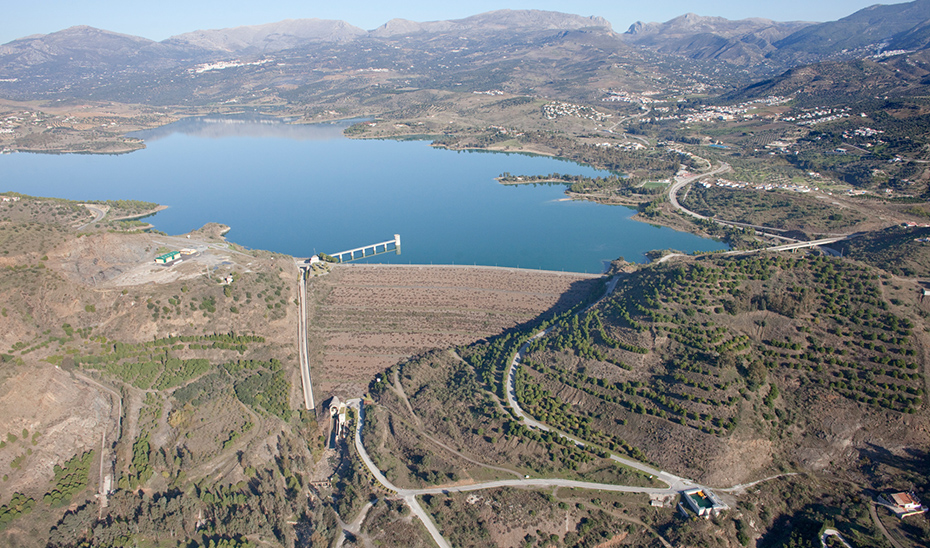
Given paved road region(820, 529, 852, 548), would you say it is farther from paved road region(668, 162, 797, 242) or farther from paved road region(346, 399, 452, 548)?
paved road region(668, 162, 797, 242)

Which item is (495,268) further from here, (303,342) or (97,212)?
(97,212)

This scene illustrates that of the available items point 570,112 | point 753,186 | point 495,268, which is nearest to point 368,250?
point 495,268

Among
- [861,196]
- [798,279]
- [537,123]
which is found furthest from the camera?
[537,123]

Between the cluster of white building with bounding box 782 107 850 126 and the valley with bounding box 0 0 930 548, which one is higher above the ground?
the cluster of white building with bounding box 782 107 850 126

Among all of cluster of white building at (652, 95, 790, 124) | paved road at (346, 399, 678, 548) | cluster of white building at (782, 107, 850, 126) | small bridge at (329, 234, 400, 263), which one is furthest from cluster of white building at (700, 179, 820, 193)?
paved road at (346, 399, 678, 548)

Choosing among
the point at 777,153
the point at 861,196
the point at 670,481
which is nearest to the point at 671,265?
the point at 670,481

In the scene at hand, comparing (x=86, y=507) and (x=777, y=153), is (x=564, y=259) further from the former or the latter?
(x=777, y=153)

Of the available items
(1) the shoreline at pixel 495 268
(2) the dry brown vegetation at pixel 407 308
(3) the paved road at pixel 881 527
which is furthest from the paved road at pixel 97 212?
(3) the paved road at pixel 881 527
